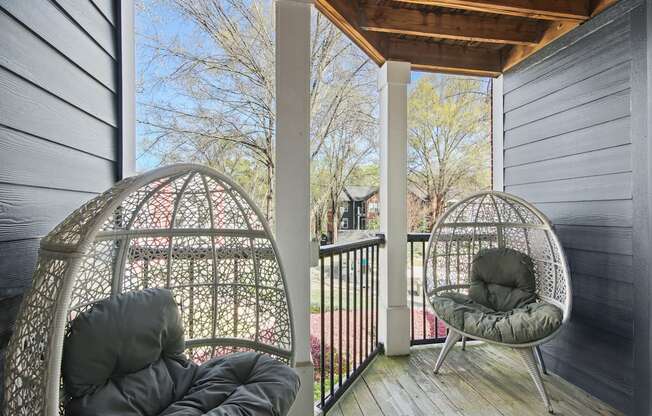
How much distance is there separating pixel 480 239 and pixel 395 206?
2.50 feet

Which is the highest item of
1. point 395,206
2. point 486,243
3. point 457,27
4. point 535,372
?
point 457,27

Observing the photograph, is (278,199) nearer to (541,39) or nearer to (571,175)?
(571,175)

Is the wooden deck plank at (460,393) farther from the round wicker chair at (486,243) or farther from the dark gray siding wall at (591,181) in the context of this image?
the dark gray siding wall at (591,181)

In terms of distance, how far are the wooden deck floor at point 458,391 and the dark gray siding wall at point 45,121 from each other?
170cm

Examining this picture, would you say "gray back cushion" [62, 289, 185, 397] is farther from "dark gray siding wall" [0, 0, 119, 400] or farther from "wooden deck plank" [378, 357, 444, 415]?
"wooden deck plank" [378, 357, 444, 415]

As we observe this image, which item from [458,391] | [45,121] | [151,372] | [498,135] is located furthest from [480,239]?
[45,121]

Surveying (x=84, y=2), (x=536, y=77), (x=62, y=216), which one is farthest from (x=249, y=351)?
(x=536, y=77)

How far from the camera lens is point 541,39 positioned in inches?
104

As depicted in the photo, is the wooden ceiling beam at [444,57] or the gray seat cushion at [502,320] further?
the wooden ceiling beam at [444,57]

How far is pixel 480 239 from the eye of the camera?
278cm

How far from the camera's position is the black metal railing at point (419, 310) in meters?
2.96

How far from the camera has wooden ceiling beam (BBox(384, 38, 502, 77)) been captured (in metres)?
2.81

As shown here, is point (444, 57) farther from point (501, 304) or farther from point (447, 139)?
point (501, 304)

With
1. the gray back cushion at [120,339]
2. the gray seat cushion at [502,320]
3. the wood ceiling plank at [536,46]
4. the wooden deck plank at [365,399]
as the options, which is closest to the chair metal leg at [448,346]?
the gray seat cushion at [502,320]
